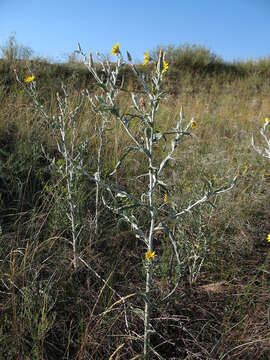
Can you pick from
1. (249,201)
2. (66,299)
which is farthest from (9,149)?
(249,201)

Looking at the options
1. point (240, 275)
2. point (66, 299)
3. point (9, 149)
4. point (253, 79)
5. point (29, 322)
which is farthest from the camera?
point (253, 79)

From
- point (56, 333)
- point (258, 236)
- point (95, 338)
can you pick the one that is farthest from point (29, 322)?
point (258, 236)

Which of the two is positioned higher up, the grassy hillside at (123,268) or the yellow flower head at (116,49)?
the yellow flower head at (116,49)

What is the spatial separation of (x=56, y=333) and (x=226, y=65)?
10.0 meters

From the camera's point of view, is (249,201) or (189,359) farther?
(249,201)

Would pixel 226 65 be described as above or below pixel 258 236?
above

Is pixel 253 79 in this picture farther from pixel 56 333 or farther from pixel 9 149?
pixel 56 333

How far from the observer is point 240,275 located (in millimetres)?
1801

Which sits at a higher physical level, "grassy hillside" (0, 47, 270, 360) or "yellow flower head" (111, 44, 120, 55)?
"yellow flower head" (111, 44, 120, 55)

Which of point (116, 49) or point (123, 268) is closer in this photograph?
point (116, 49)

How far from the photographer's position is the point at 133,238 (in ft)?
6.90

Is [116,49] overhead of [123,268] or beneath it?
overhead

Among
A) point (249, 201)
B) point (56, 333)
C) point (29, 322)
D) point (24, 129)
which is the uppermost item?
point (24, 129)

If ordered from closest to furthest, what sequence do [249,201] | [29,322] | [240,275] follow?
[29,322] < [240,275] < [249,201]
